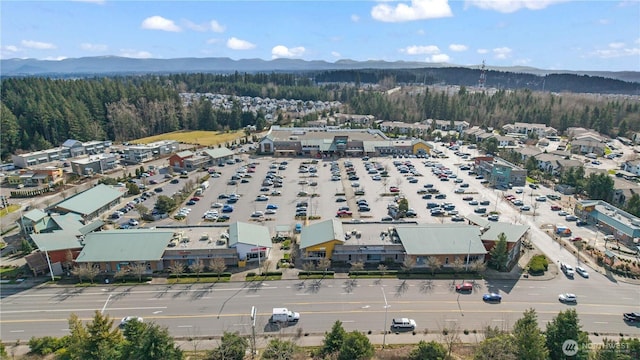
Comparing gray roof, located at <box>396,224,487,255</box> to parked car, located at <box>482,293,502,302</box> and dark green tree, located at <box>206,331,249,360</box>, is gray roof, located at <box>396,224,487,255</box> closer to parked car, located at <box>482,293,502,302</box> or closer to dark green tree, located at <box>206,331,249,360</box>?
parked car, located at <box>482,293,502,302</box>

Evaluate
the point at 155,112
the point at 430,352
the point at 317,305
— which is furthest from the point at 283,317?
the point at 155,112

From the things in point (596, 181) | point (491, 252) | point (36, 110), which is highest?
point (36, 110)

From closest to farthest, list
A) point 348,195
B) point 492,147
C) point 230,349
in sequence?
point 230,349, point 348,195, point 492,147

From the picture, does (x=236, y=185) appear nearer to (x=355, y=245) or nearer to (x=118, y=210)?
(x=118, y=210)

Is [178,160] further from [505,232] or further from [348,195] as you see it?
[505,232]

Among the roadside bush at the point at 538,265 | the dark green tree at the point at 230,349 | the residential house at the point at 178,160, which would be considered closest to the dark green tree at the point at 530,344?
the roadside bush at the point at 538,265

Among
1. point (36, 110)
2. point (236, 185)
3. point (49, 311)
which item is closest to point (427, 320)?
point (49, 311)

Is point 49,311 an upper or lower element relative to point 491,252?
lower
